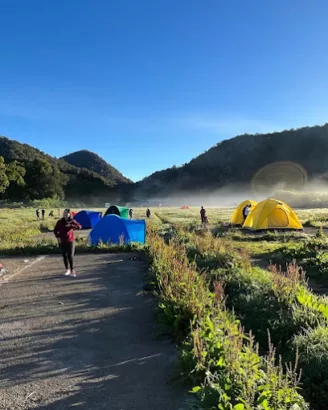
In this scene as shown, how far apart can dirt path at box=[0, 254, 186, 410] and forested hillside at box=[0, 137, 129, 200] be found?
197 ft

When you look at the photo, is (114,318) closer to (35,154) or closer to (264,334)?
(264,334)

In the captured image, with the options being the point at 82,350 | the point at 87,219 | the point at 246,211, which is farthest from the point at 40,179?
the point at 82,350

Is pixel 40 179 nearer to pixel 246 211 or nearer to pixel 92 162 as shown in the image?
pixel 92 162

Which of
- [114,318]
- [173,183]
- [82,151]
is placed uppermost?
[82,151]

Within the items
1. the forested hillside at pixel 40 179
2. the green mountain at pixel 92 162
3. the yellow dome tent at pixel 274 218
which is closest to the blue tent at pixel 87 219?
the yellow dome tent at pixel 274 218

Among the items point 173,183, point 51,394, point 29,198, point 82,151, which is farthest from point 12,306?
point 82,151

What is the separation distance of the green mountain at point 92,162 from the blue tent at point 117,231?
129 meters

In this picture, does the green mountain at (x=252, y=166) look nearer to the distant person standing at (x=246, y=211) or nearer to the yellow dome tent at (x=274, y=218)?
the distant person standing at (x=246, y=211)

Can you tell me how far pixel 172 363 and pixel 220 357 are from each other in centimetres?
95

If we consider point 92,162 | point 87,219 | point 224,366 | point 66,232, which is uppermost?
point 92,162

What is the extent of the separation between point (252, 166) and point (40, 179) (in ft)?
263

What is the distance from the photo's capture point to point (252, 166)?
139m

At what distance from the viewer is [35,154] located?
113 m

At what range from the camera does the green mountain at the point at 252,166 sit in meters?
126
